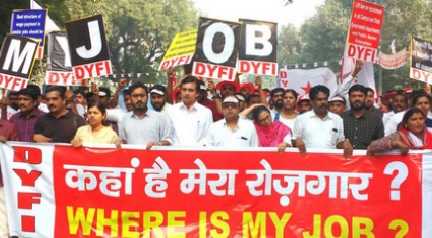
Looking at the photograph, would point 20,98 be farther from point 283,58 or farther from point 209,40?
point 283,58

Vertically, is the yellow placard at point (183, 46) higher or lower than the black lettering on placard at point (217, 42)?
higher

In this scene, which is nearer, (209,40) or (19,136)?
(19,136)

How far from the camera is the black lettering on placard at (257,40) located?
9.84m

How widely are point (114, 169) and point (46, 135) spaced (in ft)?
2.63

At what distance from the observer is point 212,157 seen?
22.6ft

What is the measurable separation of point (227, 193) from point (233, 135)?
1.92 ft

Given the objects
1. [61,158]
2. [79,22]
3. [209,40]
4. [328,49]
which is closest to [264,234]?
[61,158]

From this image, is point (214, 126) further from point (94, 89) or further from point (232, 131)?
point (94, 89)

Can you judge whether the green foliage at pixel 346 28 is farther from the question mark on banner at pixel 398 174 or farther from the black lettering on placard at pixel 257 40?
the question mark on banner at pixel 398 174

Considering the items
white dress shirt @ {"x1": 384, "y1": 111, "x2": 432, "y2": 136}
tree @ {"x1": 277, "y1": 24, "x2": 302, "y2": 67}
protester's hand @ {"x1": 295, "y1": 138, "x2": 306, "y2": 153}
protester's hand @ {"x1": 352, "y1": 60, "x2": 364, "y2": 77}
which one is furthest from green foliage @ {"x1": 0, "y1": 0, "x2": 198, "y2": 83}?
protester's hand @ {"x1": 295, "y1": 138, "x2": 306, "y2": 153}

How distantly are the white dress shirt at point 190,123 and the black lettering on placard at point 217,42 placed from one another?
167 centimetres

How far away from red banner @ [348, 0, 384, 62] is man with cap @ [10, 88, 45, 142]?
499 cm

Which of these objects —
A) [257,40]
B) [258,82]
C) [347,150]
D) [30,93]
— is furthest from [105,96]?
[347,150]

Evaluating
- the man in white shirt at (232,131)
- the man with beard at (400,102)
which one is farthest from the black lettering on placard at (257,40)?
the man in white shirt at (232,131)
